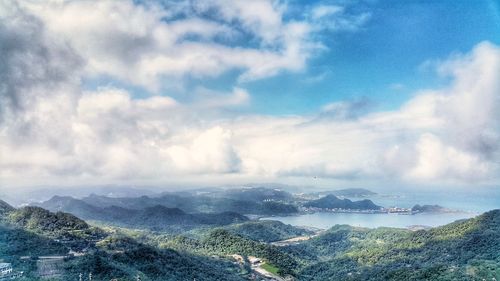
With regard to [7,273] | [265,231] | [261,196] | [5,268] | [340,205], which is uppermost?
[5,268]

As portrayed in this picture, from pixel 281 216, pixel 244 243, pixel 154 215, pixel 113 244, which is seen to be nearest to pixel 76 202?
pixel 154 215

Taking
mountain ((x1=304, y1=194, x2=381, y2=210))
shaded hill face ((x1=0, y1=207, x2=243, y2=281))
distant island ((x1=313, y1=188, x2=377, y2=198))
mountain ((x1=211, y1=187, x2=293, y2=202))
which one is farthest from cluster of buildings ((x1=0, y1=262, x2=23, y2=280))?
distant island ((x1=313, y1=188, x2=377, y2=198))

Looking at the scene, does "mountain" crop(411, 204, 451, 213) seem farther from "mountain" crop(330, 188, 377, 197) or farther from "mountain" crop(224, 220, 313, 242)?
"mountain" crop(224, 220, 313, 242)

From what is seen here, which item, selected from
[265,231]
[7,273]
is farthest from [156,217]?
[7,273]

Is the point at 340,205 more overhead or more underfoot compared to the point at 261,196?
more underfoot

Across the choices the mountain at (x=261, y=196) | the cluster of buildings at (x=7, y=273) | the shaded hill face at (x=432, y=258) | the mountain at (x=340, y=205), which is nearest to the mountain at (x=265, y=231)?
the shaded hill face at (x=432, y=258)

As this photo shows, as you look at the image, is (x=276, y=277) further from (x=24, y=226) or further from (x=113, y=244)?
(x=24, y=226)

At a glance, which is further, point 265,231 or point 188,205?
point 188,205

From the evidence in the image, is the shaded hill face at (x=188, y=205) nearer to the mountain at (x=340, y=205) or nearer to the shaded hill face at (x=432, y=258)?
the mountain at (x=340, y=205)

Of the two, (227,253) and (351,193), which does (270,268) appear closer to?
(227,253)
